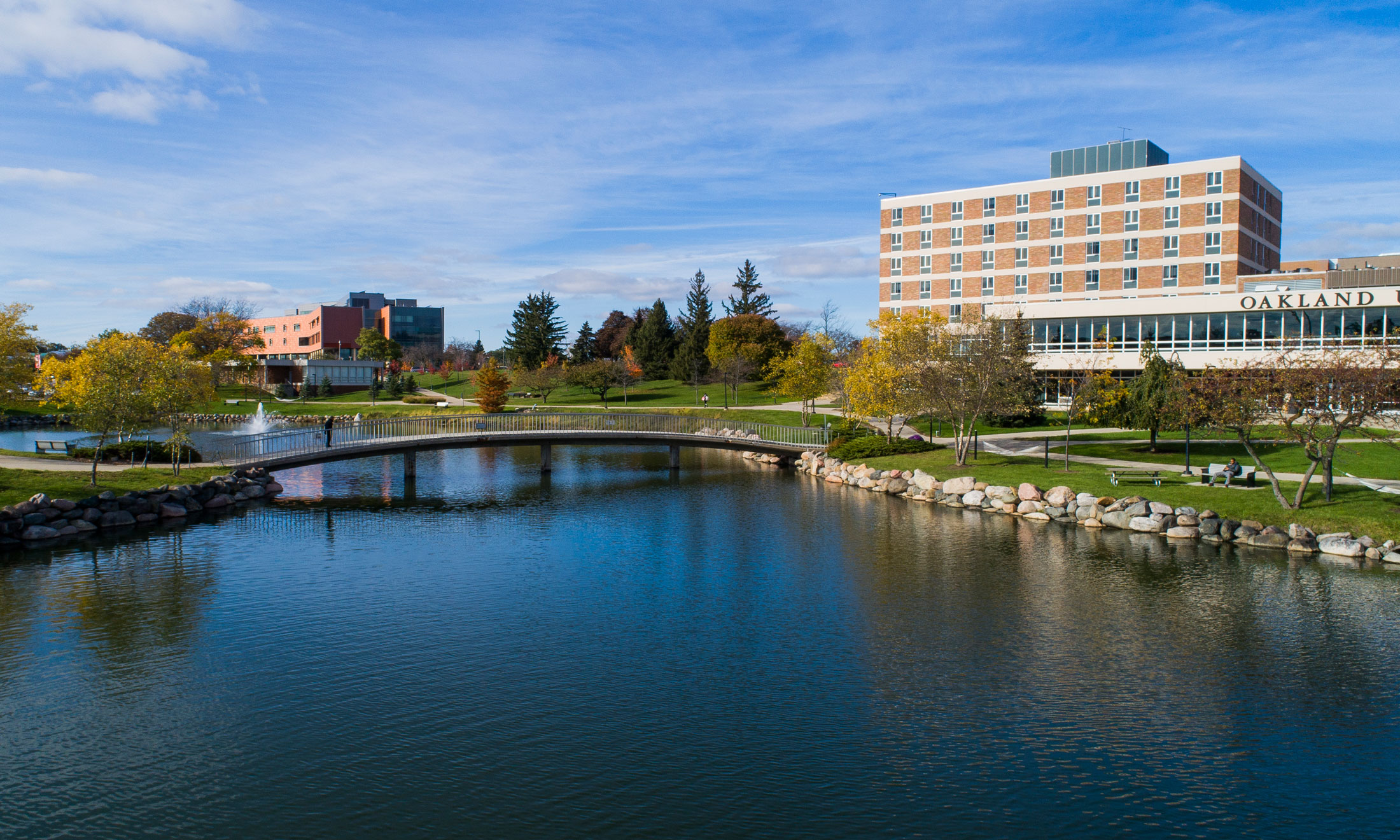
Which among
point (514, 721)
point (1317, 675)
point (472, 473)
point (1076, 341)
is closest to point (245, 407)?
point (472, 473)

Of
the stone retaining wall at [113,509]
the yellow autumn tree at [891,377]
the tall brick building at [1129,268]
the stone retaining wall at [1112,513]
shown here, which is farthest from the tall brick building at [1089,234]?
the stone retaining wall at [113,509]

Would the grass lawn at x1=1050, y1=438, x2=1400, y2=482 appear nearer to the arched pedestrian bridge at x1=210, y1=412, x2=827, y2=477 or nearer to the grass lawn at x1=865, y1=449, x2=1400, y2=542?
the grass lawn at x1=865, y1=449, x2=1400, y2=542

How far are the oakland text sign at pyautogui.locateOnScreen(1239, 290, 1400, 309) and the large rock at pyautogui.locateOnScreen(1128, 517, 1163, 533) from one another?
3486 cm

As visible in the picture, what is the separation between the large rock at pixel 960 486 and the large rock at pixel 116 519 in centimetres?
2889

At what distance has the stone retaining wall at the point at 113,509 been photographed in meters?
26.1

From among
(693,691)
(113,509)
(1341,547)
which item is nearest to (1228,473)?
(1341,547)

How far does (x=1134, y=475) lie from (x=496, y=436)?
89.9 ft

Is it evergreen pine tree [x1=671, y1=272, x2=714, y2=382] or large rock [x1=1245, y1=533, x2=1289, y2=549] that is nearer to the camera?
large rock [x1=1245, y1=533, x2=1289, y2=549]

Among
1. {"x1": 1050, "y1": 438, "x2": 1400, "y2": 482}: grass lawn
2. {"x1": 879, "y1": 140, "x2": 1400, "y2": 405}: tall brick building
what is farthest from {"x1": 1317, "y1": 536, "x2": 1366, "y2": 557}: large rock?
{"x1": 879, "y1": 140, "x2": 1400, "y2": 405}: tall brick building

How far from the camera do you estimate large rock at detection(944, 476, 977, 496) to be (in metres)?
34.1

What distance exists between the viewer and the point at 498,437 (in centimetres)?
4175

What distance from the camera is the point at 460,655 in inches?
639

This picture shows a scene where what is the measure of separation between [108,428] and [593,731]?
25739 mm

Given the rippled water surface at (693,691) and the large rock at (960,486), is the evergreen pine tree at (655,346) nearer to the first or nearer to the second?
the large rock at (960,486)
